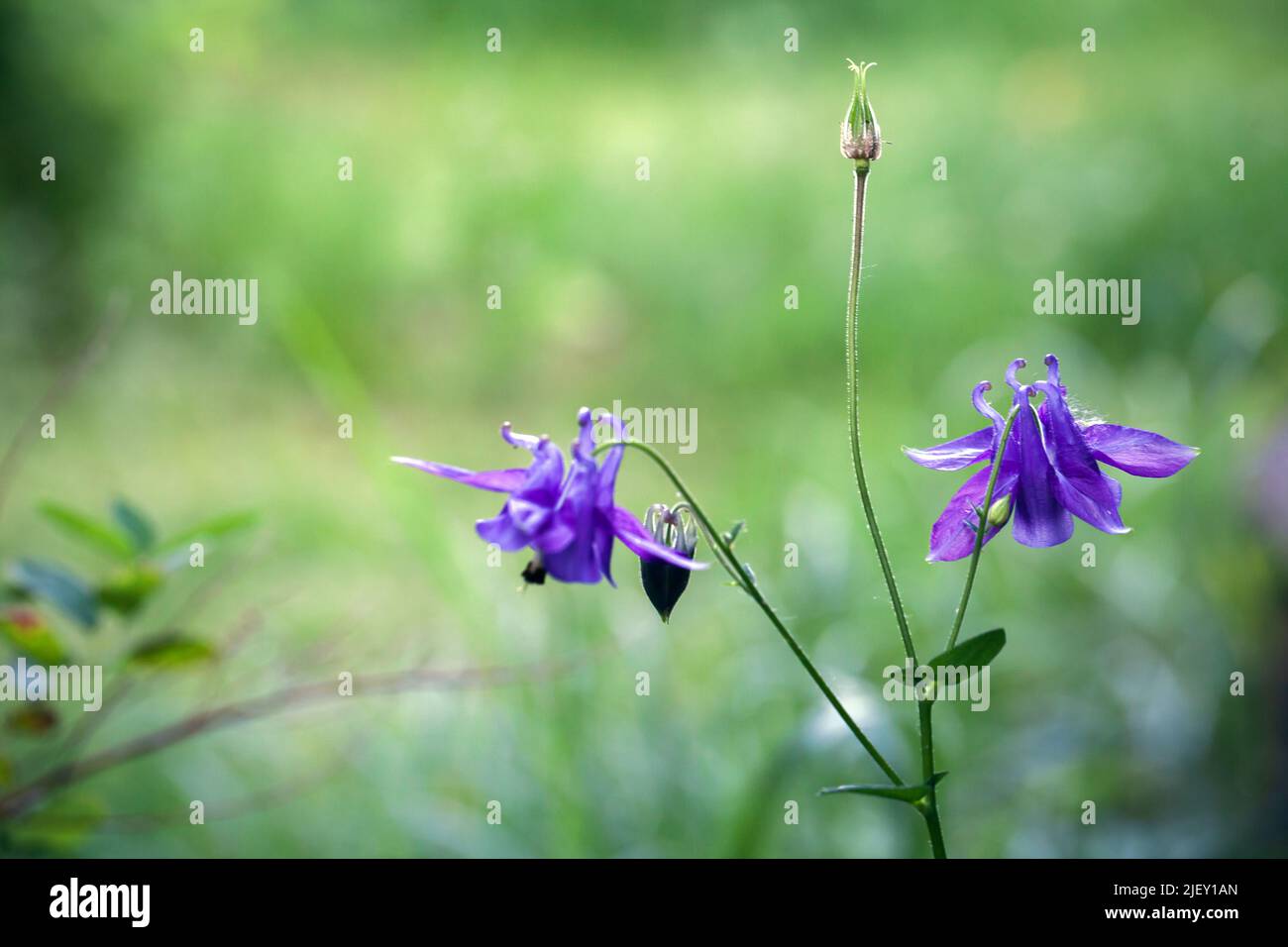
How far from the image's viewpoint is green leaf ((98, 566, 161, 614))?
1.13 metres

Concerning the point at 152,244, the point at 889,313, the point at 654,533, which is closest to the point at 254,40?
the point at 152,244

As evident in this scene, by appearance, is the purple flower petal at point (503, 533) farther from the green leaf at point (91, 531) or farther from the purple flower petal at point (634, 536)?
the green leaf at point (91, 531)

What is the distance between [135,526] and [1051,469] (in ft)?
2.56

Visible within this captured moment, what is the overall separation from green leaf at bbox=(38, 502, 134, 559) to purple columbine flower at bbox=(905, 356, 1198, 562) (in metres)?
0.69

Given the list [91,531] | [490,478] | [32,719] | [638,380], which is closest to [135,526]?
[91,531]

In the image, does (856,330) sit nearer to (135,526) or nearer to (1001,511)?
(1001,511)

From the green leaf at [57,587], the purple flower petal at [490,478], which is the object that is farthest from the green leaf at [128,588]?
the purple flower petal at [490,478]

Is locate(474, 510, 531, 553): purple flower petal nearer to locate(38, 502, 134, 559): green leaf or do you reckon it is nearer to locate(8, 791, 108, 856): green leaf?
locate(38, 502, 134, 559): green leaf

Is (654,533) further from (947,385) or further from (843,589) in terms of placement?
(947,385)

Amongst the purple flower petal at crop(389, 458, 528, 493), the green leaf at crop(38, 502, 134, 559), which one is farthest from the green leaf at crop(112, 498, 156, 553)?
the purple flower petal at crop(389, 458, 528, 493)

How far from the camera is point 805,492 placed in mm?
2596

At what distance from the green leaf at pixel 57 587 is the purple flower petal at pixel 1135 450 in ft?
2.67

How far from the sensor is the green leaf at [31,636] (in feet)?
3.56

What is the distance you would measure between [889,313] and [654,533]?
10.4ft
